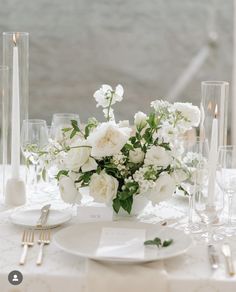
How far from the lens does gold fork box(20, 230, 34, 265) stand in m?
1.50

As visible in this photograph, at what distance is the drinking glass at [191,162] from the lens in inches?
67.6

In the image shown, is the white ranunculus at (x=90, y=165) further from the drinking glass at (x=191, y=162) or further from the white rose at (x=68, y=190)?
the drinking glass at (x=191, y=162)

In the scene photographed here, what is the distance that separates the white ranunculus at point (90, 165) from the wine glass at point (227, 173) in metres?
0.30

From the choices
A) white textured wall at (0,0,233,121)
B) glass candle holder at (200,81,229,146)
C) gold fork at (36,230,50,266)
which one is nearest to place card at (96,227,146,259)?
gold fork at (36,230,50,266)

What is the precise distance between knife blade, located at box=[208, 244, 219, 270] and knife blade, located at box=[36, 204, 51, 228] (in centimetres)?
41

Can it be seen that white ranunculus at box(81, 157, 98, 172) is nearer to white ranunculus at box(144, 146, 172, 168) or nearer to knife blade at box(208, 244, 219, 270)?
white ranunculus at box(144, 146, 172, 168)

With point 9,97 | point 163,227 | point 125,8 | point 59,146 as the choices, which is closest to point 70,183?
point 59,146

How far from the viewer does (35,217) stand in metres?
1.76

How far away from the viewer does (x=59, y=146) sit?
5.89 ft

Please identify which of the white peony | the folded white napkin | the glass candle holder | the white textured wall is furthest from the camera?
the white textured wall

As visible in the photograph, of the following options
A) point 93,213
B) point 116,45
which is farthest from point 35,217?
point 116,45

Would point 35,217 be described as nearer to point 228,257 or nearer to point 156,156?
point 156,156

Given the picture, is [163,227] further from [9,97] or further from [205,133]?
[9,97]

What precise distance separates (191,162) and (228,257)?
0.36 meters
